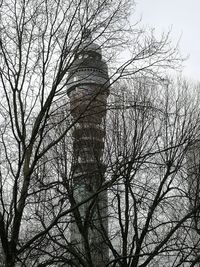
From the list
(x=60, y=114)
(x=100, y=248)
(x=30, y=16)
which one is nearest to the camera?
(x=30, y=16)

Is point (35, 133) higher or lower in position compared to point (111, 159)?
lower

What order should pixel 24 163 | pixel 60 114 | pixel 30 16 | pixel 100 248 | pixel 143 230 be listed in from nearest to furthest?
1. pixel 24 163
2. pixel 30 16
3. pixel 60 114
4. pixel 143 230
5. pixel 100 248

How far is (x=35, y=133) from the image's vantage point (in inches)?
235

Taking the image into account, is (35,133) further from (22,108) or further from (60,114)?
(60,114)

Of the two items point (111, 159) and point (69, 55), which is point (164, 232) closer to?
point (111, 159)

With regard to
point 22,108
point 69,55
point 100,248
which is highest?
point 69,55

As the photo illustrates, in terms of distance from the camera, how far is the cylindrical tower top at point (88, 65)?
6.54 m

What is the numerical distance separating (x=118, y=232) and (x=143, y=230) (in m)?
1.19

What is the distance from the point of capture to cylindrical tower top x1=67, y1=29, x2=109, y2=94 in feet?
21.5

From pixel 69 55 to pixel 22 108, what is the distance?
1326 millimetres

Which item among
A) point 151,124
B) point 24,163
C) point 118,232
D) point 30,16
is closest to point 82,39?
point 30,16

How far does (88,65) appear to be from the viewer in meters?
6.67

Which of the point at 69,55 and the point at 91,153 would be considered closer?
the point at 69,55

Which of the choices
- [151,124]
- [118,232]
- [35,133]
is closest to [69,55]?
[35,133]
